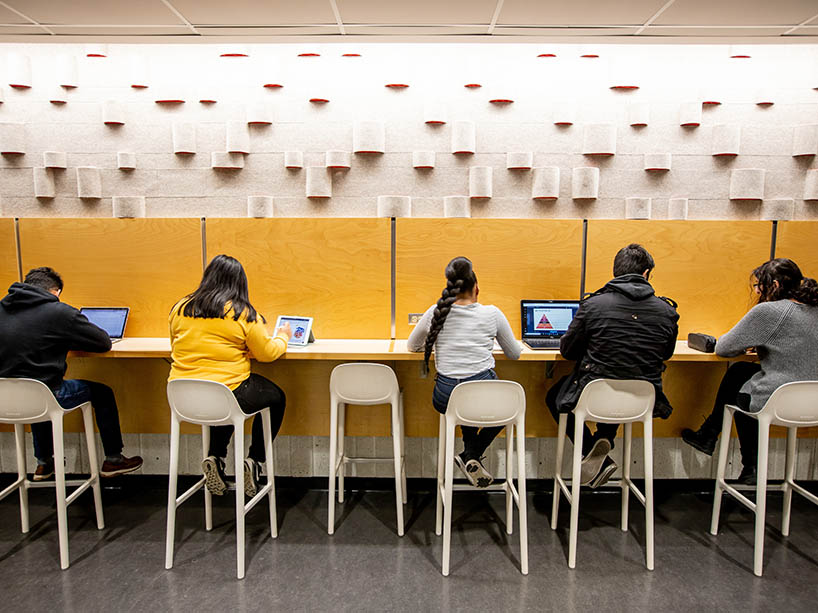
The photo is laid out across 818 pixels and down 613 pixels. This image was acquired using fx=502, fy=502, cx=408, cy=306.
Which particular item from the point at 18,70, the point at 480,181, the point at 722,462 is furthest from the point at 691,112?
the point at 18,70

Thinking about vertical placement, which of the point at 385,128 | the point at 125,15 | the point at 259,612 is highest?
the point at 125,15

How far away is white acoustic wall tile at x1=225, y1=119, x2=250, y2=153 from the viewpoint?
358cm

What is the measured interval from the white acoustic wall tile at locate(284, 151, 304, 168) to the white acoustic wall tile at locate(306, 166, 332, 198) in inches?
3.2

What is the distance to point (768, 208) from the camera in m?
3.60

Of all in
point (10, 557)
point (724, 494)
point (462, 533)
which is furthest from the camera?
point (724, 494)

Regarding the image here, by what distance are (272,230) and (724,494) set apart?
3213 mm

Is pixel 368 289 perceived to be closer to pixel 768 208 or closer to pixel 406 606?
pixel 406 606

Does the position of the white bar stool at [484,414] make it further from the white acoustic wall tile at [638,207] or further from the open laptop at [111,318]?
the open laptop at [111,318]

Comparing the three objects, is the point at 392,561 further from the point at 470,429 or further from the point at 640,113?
the point at 640,113

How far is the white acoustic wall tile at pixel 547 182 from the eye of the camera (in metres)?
3.58

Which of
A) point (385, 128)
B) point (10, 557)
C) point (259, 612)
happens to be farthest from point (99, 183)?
point (259, 612)

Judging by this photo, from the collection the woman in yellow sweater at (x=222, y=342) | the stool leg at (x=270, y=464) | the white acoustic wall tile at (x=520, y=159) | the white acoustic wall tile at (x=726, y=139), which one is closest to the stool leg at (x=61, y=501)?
the woman in yellow sweater at (x=222, y=342)

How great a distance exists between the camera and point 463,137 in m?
3.55

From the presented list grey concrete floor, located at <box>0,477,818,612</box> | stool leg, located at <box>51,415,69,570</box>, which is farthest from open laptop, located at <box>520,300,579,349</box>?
stool leg, located at <box>51,415,69,570</box>
